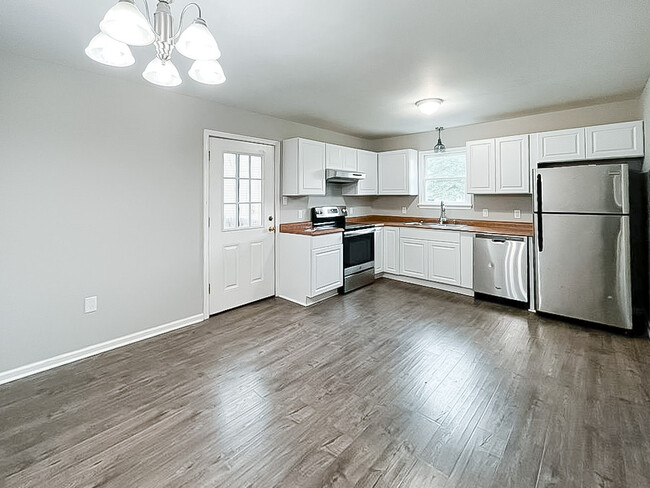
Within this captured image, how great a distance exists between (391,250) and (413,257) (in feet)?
1.31

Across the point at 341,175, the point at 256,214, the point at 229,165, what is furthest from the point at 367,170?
the point at 229,165

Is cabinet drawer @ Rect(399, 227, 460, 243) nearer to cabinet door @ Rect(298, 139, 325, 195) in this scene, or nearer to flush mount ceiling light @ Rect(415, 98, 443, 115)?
cabinet door @ Rect(298, 139, 325, 195)

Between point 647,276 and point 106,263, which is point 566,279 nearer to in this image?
point 647,276

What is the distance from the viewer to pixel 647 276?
3.22m

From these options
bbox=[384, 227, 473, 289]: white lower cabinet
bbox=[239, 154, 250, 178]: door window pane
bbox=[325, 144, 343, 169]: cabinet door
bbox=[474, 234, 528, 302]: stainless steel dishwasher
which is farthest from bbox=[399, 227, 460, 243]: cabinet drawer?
bbox=[239, 154, 250, 178]: door window pane

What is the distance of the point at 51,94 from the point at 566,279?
5020 mm

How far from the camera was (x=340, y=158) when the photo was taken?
498 centimetres

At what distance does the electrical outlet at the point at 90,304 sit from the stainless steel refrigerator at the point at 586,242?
4462mm

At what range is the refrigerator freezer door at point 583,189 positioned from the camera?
10.4 feet

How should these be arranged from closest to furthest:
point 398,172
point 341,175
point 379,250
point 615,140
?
1. point 615,140
2. point 341,175
3. point 379,250
4. point 398,172

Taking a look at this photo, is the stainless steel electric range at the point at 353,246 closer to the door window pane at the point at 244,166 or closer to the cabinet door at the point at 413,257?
the cabinet door at the point at 413,257

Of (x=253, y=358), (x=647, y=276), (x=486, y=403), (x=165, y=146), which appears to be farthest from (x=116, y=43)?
(x=647, y=276)

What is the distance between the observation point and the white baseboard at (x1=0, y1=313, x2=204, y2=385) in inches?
99.2

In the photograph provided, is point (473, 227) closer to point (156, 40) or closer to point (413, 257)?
point (413, 257)
